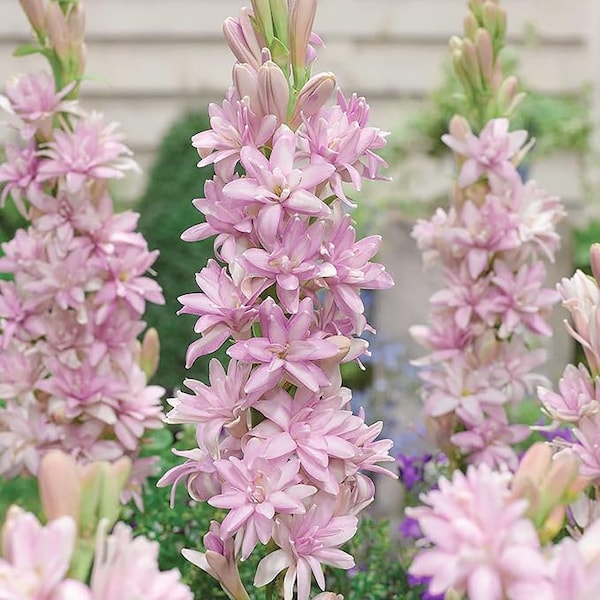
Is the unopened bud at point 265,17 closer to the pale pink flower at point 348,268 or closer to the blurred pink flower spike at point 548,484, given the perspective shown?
the pale pink flower at point 348,268

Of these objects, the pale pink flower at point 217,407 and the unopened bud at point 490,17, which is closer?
the pale pink flower at point 217,407

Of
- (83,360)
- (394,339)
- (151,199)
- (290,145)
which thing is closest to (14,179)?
(83,360)

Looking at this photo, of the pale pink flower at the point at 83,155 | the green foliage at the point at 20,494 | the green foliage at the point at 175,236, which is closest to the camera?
the pale pink flower at the point at 83,155

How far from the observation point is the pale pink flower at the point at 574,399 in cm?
76

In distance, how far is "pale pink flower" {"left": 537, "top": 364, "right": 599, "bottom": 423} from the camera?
757 millimetres

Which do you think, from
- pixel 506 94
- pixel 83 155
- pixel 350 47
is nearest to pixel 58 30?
→ pixel 83 155

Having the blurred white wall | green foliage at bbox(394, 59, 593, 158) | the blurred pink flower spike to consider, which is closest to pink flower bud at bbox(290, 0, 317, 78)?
the blurred pink flower spike

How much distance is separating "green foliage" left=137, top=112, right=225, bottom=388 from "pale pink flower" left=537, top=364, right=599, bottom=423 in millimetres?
993

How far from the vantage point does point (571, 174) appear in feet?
8.27

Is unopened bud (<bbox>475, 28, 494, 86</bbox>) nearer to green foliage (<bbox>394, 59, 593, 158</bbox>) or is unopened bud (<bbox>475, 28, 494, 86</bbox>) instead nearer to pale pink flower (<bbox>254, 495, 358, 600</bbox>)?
pale pink flower (<bbox>254, 495, 358, 600</bbox>)

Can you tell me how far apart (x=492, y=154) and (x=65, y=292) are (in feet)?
1.56

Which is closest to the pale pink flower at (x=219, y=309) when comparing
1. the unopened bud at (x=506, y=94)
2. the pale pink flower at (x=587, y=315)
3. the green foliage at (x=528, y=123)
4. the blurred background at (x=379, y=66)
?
the pale pink flower at (x=587, y=315)

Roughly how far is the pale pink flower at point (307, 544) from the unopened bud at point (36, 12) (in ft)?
2.08

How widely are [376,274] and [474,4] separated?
0.57 m
